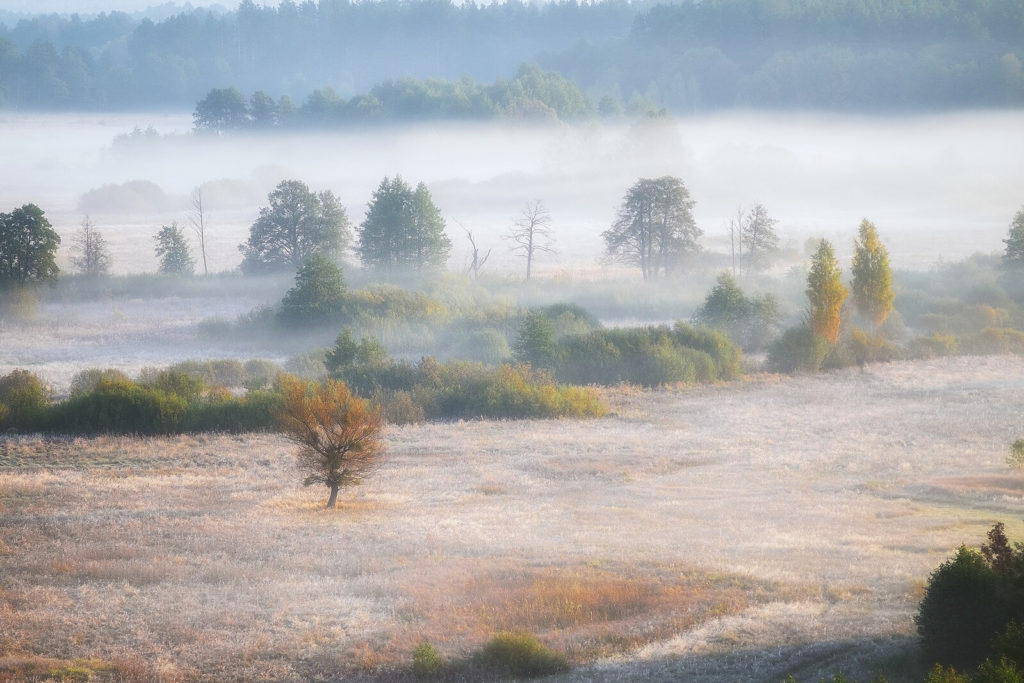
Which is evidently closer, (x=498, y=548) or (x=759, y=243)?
(x=498, y=548)

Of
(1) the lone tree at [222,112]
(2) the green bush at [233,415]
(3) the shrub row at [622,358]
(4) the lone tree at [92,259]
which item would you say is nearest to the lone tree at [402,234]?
(4) the lone tree at [92,259]

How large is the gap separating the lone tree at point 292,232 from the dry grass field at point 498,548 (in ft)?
153

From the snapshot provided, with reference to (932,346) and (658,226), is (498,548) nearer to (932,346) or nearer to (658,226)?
(932,346)

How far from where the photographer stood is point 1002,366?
5328cm

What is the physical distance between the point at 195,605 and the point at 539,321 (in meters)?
34.7

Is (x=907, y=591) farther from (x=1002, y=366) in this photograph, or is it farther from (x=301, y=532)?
(x=1002, y=366)

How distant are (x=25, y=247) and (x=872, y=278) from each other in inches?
2124

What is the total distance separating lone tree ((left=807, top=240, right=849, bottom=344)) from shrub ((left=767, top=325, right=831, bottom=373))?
2.38 feet

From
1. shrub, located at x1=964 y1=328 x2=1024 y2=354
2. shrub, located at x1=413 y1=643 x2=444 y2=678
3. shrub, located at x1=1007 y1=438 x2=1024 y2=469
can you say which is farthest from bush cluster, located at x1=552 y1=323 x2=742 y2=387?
shrub, located at x1=413 y1=643 x2=444 y2=678

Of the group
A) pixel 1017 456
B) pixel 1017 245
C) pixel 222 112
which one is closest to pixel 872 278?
pixel 1017 245

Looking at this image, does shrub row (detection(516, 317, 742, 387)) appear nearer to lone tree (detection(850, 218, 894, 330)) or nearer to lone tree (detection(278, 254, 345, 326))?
lone tree (detection(850, 218, 894, 330))

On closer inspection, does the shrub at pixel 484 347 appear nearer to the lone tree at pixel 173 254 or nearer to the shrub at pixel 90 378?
the shrub at pixel 90 378

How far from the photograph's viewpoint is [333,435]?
26.3 metres

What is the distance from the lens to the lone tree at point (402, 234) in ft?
260
